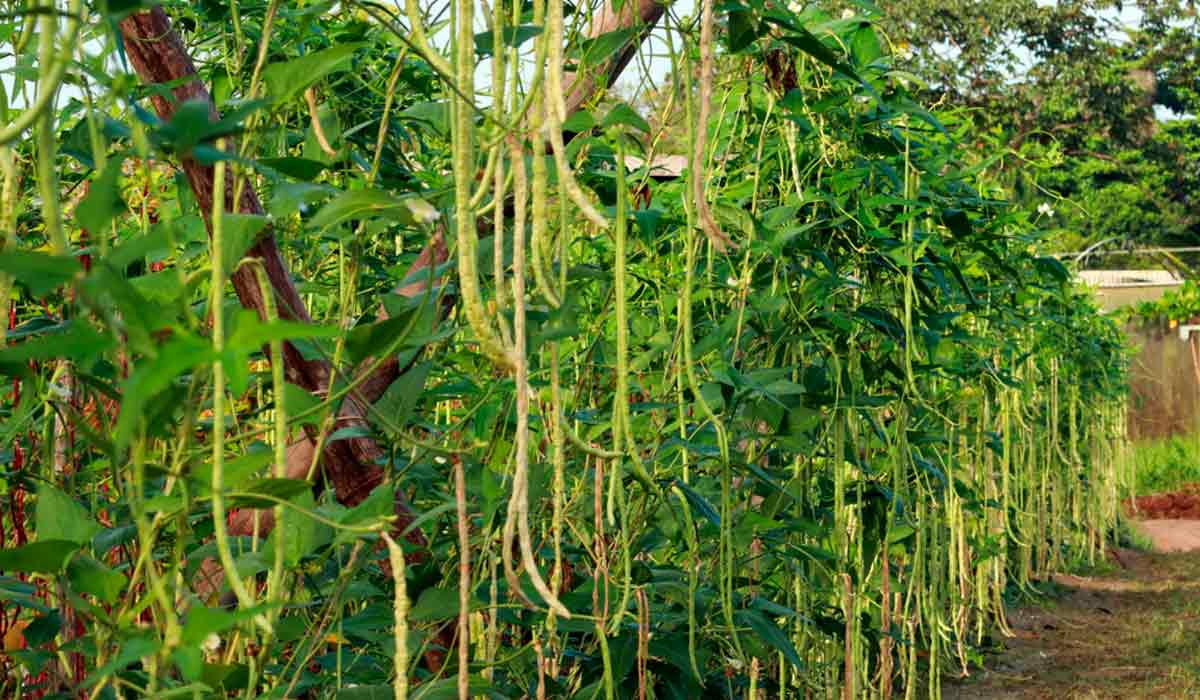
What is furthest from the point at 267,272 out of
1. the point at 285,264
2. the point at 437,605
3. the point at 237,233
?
the point at 237,233

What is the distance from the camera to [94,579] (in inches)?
32.8

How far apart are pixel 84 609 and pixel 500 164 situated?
1.27 ft

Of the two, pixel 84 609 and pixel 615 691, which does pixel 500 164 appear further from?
pixel 615 691

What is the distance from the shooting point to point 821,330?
200 cm

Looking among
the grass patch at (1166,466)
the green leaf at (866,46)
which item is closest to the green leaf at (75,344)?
the green leaf at (866,46)

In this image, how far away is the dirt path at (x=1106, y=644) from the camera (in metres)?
3.71

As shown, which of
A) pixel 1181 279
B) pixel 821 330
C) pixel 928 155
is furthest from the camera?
pixel 1181 279

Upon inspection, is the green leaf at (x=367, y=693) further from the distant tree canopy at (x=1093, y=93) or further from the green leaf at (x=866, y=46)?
the distant tree canopy at (x=1093, y=93)

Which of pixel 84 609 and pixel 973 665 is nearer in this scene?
pixel 84 609

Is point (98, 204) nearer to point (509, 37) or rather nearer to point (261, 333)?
point (261, 333)

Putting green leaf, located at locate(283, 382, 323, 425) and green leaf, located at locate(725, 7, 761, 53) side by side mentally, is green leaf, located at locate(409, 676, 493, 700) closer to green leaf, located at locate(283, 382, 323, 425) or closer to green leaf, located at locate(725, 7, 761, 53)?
green leaf, located at locate(283, 382, 323, 425)

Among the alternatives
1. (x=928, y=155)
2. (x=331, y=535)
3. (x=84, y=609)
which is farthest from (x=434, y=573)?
(x=928, y=155)

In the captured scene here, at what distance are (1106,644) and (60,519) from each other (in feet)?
14.1

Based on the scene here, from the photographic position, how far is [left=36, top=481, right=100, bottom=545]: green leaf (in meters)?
0.86
